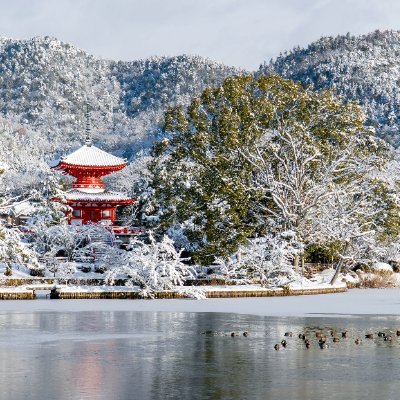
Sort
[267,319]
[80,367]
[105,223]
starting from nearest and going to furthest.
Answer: [80,367] < [267,319] < [105,223]

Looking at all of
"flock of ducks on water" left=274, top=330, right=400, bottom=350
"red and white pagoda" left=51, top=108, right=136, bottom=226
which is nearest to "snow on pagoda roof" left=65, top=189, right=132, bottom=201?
"red and white pagoda" left=51, top=108, right=136, bottom=226

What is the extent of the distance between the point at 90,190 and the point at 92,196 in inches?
74.6

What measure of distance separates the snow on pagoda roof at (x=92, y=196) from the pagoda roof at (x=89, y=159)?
226cm

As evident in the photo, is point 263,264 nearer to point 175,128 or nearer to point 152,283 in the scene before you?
point 152,283

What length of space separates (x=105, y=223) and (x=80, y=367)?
129ft

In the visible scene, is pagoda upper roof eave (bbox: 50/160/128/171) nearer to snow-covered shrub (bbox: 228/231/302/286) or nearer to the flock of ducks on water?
snow-covered shrub (bbox: 228/231/302/286)

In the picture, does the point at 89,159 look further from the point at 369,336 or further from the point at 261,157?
the point at 369,336

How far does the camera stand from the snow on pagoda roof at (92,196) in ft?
184

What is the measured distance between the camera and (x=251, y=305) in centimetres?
2709

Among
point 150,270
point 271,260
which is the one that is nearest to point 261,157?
point 271,260

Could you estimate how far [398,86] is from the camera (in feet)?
552

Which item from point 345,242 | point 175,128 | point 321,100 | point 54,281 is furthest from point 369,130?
point 54,281

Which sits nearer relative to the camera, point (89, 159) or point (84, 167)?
point (84, 167)

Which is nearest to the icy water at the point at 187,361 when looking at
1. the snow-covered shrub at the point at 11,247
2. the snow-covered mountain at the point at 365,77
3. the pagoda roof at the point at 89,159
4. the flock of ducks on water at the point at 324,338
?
the flock of ducks on water at the point at 324,338
